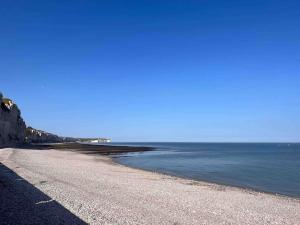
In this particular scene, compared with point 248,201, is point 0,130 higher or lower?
higher

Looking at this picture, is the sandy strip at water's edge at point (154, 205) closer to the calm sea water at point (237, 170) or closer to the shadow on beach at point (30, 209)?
the shadow on beach at point (30, 209)

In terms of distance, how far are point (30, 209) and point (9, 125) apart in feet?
244

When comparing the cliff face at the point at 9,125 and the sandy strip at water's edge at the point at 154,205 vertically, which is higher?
the cliff face at the point at 9,125

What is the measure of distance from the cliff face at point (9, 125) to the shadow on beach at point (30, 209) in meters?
59.9

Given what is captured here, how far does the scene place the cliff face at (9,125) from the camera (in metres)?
77.8

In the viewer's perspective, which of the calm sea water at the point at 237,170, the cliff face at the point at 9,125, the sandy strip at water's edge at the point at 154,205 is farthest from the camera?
the cliff face at the point at 9,125

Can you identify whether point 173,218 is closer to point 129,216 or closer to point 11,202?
point 129,216

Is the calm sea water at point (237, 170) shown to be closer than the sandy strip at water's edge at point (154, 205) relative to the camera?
No

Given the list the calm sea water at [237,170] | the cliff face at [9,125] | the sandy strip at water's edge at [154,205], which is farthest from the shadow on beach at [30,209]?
the cliff face at [9,125]

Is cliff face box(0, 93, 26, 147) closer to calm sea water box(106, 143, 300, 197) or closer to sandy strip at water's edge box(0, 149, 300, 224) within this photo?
calm sea water box(106, 143, 300, 197)

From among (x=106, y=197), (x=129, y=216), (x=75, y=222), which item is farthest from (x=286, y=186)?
(x=75, y=222)

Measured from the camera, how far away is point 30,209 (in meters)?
13.6

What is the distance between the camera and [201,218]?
1430 cm

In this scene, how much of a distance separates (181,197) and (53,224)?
349 inches
